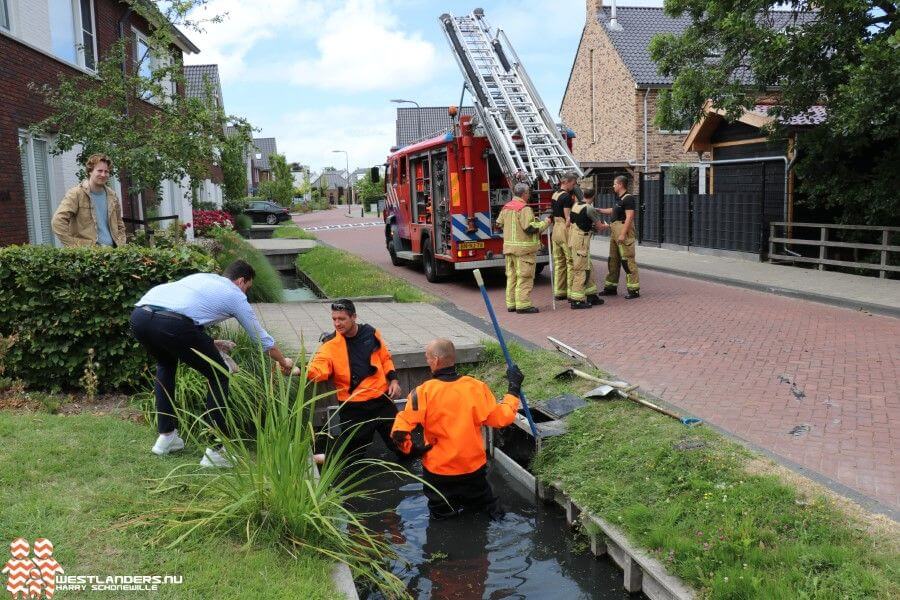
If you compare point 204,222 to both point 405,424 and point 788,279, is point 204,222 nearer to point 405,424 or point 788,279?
point 788,279

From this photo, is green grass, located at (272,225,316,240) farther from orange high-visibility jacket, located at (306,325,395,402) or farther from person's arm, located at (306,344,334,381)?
person's arm, located at (306,344,334,381)

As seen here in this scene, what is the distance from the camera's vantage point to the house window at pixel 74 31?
1316cm

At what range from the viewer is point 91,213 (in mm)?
7652

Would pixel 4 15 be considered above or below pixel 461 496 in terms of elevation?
above

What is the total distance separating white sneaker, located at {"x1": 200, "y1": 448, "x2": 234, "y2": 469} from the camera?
4515 mm

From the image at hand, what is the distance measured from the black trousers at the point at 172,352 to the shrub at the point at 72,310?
5.00 ft

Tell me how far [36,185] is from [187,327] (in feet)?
28.9

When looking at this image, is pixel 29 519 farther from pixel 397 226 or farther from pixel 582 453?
pixel 397 226

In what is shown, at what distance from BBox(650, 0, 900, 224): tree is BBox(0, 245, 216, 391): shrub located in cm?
1042

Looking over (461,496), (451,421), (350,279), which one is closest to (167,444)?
(451,421)

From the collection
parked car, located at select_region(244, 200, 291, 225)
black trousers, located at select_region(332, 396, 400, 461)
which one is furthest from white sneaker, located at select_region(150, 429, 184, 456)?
parked car, located at select_region(244, 200, 291, 225)

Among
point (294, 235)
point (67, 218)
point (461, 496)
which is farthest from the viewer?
point (294, 235)

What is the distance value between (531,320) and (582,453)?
5.19m

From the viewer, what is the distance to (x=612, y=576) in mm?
4586
